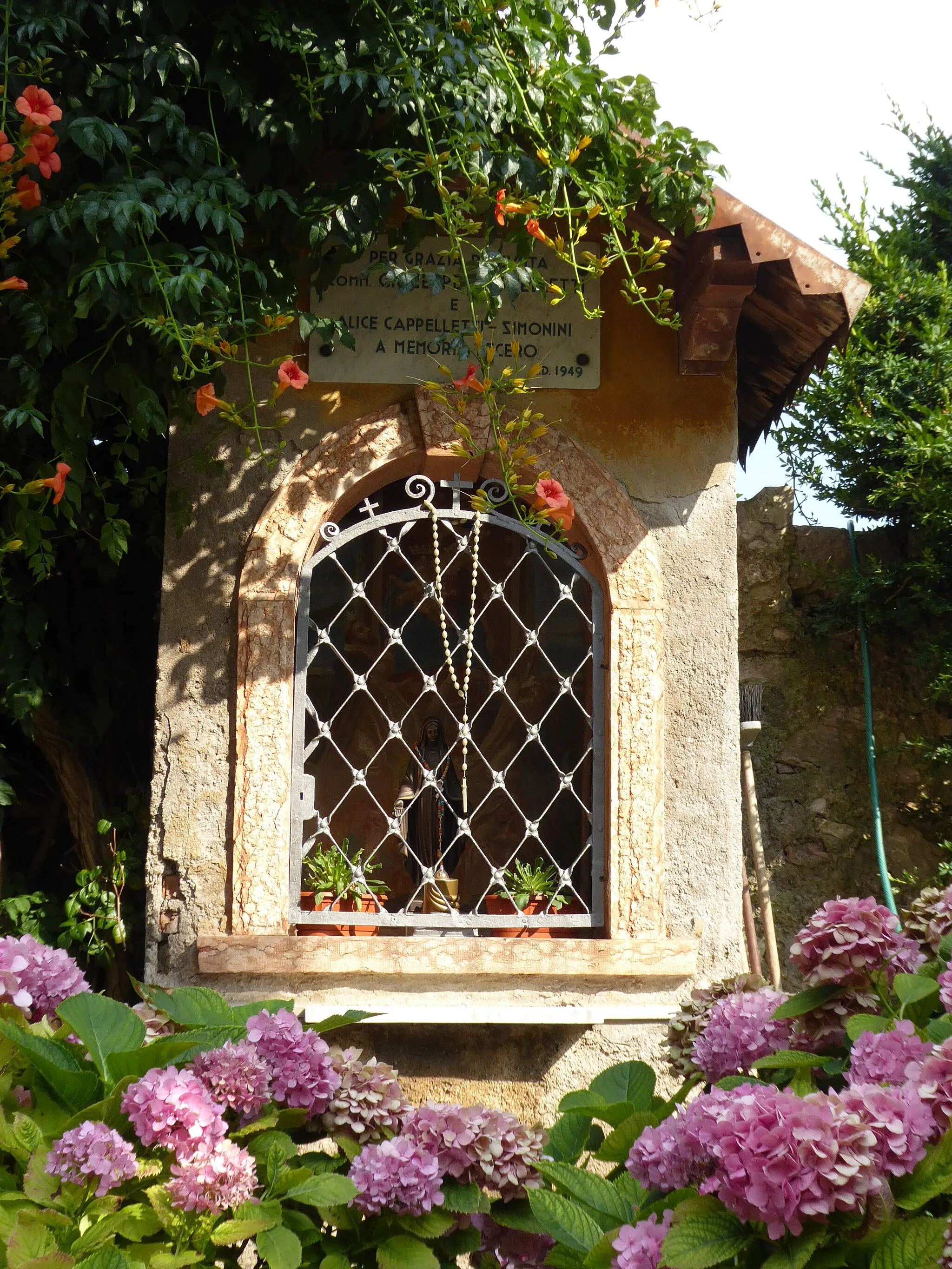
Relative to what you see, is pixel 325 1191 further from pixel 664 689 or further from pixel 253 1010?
pixel 664 689

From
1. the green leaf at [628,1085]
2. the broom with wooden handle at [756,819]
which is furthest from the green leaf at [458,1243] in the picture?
the broom with wooden handle at [756,819]

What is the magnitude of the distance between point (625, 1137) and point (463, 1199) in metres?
0.28

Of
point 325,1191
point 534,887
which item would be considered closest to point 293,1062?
point 325,1191

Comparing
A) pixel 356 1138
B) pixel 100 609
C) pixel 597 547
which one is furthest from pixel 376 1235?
pixel 100 609

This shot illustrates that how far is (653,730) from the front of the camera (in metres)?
3.57

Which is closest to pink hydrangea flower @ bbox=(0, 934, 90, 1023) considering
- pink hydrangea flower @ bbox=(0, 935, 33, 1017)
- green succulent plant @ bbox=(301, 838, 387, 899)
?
pink hydrangea flower @ bbox=(0, 935, 33, 1017)

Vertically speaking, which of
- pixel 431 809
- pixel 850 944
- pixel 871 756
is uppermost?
pixel 871 756

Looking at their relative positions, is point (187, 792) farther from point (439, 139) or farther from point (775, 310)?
point (775, 310)

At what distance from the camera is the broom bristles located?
15.5 ft

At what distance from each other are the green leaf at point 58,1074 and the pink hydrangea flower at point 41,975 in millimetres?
151

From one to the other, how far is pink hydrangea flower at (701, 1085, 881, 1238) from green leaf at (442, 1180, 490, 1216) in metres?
0.53

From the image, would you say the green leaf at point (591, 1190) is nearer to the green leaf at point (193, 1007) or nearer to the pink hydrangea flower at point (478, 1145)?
the pink hydrangea flower at point (478, 1145)

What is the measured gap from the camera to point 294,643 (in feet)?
11.7

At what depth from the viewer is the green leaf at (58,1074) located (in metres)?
1.78
